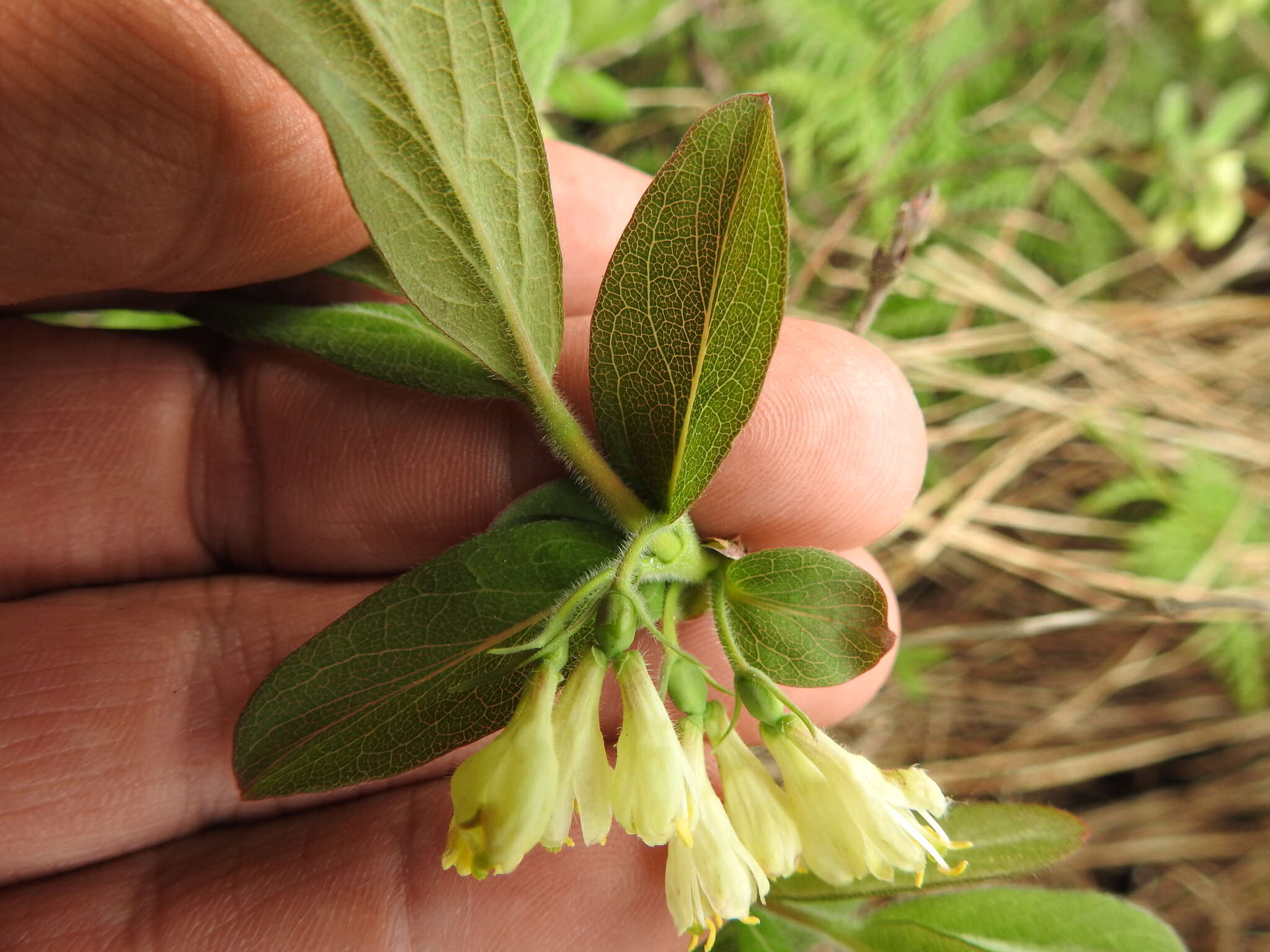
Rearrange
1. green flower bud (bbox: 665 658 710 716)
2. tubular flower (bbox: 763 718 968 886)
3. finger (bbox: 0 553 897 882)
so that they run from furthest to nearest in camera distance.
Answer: finger (bbox: 0 553 897 882) → green flower bud (bbox: 665 658 710 716) → tubular flower (bbox: 763 718 968 886)

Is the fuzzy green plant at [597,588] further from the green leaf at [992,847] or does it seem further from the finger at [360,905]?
the finger at [360,905]

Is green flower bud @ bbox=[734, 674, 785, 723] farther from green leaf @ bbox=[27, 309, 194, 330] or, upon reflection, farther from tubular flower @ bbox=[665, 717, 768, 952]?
green leaf @ bbox=[27, 309, 194, 330]

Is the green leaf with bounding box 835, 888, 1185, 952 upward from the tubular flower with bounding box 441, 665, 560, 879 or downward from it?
downward

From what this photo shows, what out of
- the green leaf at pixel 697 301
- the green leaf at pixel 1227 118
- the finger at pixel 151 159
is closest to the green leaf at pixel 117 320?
the finger at pixel 151 159

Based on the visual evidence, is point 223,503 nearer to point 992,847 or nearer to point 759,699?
point 759,699

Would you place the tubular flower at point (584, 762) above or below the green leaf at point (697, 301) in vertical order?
below

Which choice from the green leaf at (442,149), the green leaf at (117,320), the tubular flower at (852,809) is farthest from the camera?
the green leaf at (117,320)

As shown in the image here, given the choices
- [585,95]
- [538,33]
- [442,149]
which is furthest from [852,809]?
[585,95]

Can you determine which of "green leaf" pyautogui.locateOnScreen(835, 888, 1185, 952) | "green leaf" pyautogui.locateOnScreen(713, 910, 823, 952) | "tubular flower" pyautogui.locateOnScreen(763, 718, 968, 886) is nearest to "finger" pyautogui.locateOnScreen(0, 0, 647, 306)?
"tubular flower" pyautogui.locateOnScreen(763, 718, 968, 886)
